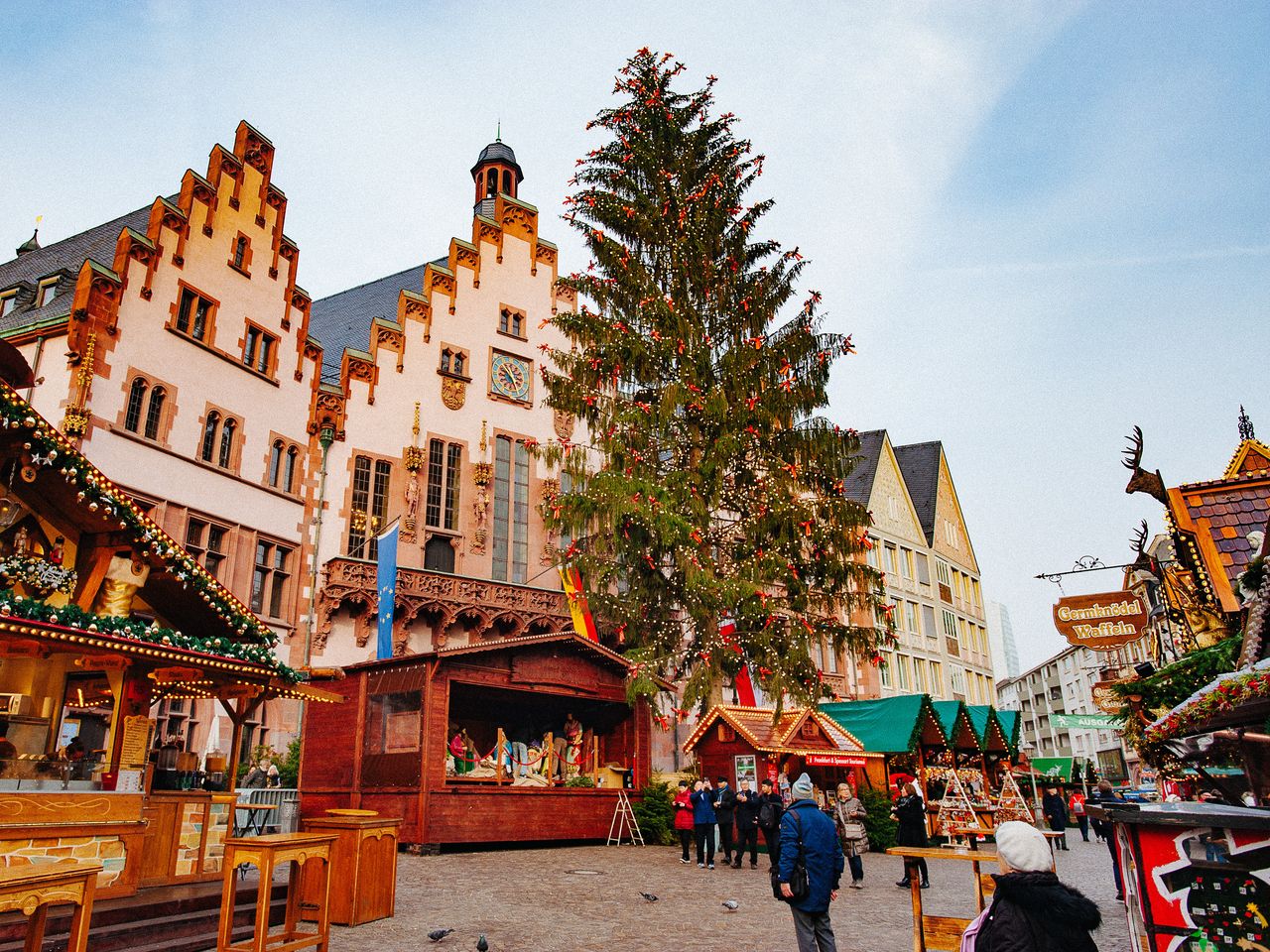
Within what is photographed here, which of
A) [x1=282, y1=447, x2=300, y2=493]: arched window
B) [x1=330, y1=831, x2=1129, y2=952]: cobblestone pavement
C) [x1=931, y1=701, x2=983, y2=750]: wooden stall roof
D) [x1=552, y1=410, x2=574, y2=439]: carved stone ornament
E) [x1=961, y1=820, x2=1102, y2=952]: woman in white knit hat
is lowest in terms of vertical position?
[x1=330, y1=831, x2=1129, y2=952]: cobblestone pavement

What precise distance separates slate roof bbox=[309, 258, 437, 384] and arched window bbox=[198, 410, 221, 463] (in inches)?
252

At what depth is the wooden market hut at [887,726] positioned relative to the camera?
2403 cm

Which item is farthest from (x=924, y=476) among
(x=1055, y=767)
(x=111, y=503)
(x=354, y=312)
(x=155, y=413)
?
(x=111, y=503)

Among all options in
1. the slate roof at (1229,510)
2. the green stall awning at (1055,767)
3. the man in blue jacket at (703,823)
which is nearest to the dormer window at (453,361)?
the man in blue jacket at (703,823)

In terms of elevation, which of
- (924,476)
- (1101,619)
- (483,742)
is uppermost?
(924,476)

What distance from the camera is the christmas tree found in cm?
1975

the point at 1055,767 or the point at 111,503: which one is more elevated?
the point at 111,503

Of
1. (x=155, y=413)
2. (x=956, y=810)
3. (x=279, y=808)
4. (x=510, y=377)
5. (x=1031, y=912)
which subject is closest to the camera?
(x=1031, y=912)

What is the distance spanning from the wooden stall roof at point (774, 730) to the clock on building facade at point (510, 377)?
14.4 m

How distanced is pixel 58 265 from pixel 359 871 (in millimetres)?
24986

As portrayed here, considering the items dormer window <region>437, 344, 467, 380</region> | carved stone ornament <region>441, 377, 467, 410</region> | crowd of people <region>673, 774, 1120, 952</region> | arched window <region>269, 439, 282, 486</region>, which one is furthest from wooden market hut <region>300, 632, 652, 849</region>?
dormer window <region>437, 344, 467, 380</region>

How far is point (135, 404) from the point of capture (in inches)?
861

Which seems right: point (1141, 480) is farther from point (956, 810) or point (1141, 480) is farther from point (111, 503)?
point (111, 503)

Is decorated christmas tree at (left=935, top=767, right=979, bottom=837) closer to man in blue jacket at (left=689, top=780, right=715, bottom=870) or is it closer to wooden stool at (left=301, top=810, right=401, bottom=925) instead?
man in blue jacket at (left=689, top=780, right=715, bottom=870)
